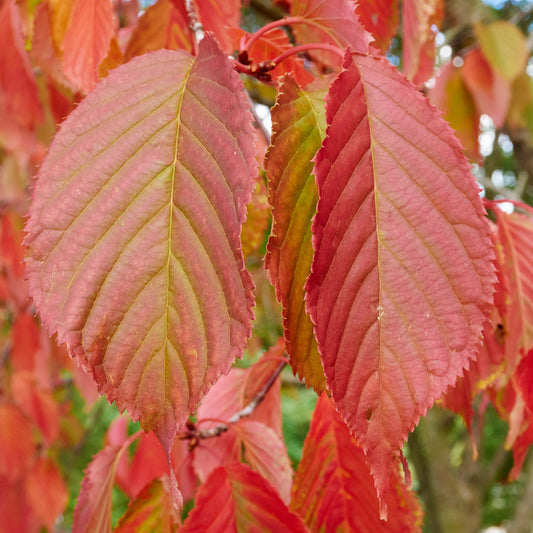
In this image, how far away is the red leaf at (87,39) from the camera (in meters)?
0.52

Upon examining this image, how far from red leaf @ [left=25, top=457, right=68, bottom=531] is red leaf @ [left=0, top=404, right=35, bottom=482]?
5 centimetres

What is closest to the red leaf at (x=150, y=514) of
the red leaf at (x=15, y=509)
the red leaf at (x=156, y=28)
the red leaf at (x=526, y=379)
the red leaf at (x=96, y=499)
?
the red leaf at (x=96, y=499)

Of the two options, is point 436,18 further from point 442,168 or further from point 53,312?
point 53,312

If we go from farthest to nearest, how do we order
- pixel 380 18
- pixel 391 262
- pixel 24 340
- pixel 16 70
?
pixel 24 340, pixel 16 70, pixel 380 18, pixel 391 262

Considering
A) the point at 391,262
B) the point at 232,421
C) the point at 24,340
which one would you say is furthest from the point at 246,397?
the point at 24,340

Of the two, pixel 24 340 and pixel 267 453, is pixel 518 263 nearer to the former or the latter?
pixel 267 453

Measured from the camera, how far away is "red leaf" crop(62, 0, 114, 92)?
1.71 ft

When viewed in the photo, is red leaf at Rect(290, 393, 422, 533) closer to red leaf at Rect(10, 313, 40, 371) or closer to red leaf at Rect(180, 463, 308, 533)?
red leaf at Rect(180, 463, 308, 533)

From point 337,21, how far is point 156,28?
295mm

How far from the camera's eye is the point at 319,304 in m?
0.35

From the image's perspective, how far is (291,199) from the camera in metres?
0.39

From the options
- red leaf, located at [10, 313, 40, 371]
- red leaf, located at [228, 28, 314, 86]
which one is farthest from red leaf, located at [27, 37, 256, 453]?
red leaf, located at [10, 313, 40, 371]

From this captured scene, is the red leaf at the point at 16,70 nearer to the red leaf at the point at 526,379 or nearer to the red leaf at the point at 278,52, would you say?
the red leaf at the point at 278,52

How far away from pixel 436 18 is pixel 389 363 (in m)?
0.68
